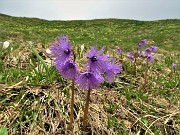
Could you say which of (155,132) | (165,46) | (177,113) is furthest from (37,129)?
(165,46)

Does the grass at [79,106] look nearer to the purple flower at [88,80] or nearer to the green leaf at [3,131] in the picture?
the green leaf at [3,131]

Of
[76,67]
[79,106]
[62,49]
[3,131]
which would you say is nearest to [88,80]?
[76,67]

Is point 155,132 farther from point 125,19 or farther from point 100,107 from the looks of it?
point 125,19

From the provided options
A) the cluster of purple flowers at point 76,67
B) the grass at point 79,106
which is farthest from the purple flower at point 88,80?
the grass at point 79,106

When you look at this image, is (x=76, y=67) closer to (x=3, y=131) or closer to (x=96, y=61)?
(x=96, y=61)

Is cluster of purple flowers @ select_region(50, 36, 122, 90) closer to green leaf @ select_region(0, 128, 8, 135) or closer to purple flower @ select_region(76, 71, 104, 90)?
purple flower @ select_region(76, 71, 104, 90)

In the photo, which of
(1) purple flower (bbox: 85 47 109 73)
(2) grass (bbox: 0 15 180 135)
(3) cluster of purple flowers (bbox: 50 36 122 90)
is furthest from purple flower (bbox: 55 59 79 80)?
(2) grass (bbox: 0 15 180 135)
